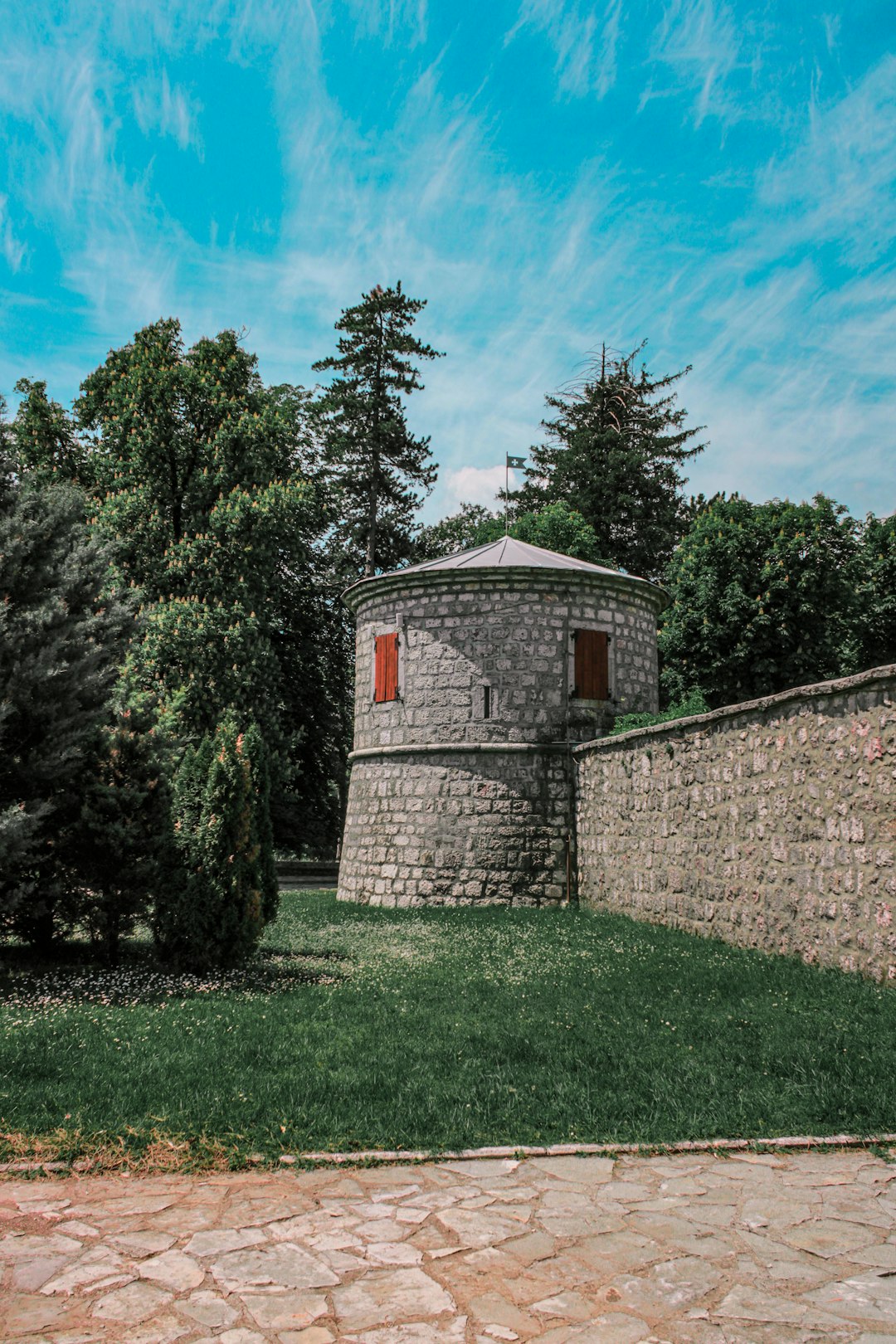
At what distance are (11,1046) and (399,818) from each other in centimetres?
1076

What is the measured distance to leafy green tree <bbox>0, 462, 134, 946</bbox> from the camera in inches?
348

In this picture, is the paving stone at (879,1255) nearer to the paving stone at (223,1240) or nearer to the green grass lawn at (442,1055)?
the green grass lawn at (442,1055)

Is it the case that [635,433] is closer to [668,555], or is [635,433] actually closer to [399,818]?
[668,555]

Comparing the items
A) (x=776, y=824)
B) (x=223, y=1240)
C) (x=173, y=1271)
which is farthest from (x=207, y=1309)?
(x=776, y=824)

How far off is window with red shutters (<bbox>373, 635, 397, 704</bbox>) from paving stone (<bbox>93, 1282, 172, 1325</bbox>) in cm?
1371

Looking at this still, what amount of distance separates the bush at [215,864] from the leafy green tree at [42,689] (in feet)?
3.48

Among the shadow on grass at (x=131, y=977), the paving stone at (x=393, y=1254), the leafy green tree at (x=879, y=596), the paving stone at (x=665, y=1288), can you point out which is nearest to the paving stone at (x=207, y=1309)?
the paving stone at (x=393, y=1254)

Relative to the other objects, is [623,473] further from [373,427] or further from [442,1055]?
[442,1055]

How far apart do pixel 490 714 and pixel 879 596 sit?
1475cm

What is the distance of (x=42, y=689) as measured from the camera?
9.04 m

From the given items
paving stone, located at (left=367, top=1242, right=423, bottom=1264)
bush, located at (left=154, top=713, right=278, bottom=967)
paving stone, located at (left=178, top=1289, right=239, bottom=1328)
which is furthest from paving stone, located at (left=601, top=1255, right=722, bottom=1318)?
bush, located at (left=154, top=713, right=278, bottom=967)

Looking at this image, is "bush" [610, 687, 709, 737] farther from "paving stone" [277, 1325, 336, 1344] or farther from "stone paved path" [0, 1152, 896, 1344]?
"paving stone" [277, 1325, 336, 1344]

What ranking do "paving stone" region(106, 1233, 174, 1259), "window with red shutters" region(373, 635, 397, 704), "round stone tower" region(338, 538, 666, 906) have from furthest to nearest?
"window with red shutters" region(373, 635, 397, 704) → "round stone tower" region(338, 538, 666, 906) → "paving stone" region(106, 1233, 174, 1259)

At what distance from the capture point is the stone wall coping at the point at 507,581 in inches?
629
